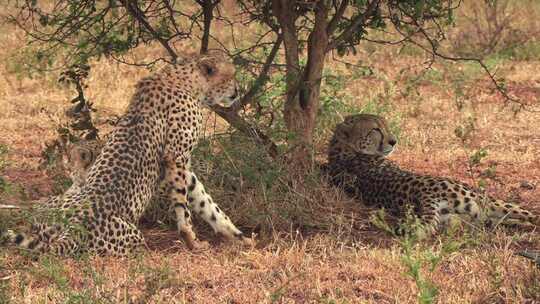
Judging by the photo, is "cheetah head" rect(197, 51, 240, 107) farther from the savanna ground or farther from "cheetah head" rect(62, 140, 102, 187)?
"cheetah head" rect(62, 140, 102, 187)

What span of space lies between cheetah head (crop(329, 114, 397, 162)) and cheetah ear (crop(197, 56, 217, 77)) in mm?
1269

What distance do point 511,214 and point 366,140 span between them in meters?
1.22

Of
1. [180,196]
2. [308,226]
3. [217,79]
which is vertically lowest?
[308,226]

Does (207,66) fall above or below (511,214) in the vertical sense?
above

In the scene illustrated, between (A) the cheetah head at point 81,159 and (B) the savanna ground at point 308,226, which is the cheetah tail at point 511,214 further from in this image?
(A) the cheetah head at point 81,159

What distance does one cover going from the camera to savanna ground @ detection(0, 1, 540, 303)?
13.4 feet

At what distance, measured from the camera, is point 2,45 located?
11.8 m

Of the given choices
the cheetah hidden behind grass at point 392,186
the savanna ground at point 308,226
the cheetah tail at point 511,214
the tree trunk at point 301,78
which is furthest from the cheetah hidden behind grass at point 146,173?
the cheetah tail at point 511,214

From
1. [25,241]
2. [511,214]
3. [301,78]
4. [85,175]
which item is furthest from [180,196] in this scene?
[511,214]

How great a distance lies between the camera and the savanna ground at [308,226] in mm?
4098

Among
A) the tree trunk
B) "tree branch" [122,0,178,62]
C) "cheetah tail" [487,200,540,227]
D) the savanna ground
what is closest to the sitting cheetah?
the savanna ground

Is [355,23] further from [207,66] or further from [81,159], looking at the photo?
[81,159]

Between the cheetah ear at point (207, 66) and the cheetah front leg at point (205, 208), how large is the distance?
63cm

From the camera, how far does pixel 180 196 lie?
5395 millimetres
